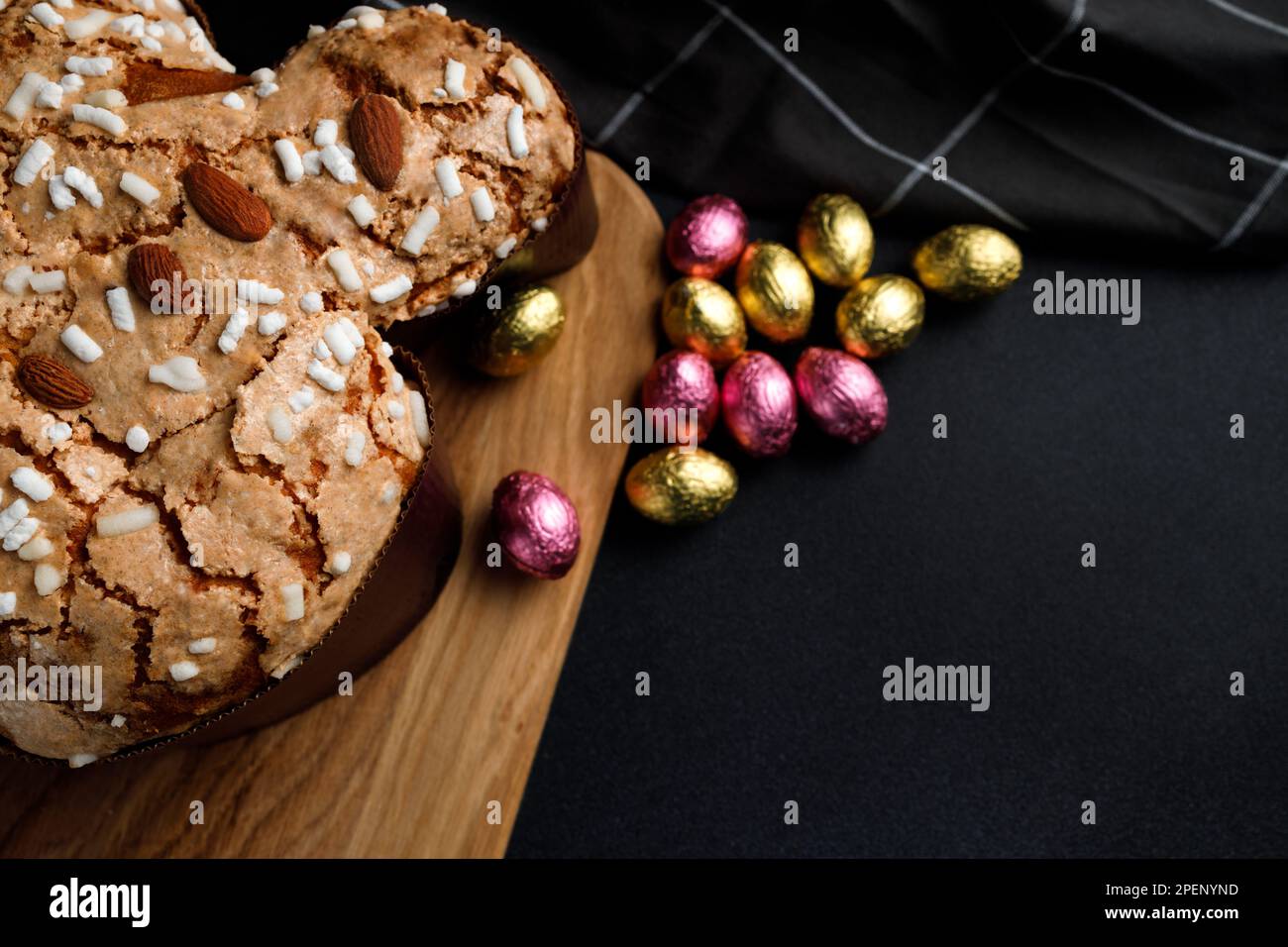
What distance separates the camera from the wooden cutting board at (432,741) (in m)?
1.42

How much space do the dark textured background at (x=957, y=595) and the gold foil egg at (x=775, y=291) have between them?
0.42 ft

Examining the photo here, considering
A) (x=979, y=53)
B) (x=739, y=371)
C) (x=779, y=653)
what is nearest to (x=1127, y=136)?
(x=979, y=53)

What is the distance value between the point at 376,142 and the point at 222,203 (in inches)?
6.9

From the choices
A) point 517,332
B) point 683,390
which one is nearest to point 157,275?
point 517,332

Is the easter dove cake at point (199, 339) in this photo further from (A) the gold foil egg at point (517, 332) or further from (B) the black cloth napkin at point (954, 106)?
(B) the black cloth napkin at point (954, 106)

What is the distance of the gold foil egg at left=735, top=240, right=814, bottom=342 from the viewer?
5.26 ft

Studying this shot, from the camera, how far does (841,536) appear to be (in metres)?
1.73

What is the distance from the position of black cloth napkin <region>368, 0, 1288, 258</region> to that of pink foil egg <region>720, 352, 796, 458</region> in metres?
0.31

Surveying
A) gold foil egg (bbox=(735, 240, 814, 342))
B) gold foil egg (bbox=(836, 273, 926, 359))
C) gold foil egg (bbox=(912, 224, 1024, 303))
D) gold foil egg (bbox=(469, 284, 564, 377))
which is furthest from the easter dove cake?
gold foil egg (bbox=(912, 224, 1024, 303))

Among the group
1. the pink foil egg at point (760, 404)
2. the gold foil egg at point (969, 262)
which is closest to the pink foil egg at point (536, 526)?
the pink foil egg at point (760, 404)

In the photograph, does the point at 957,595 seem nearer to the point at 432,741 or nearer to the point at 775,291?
the point at 775,291

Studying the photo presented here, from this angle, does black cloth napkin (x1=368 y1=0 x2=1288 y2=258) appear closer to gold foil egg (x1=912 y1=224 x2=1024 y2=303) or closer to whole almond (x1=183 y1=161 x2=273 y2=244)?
gold foil egg (x1=912 y1=224 x2=1024 y2=303)

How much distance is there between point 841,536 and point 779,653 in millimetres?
209

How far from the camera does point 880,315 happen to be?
162 cm
